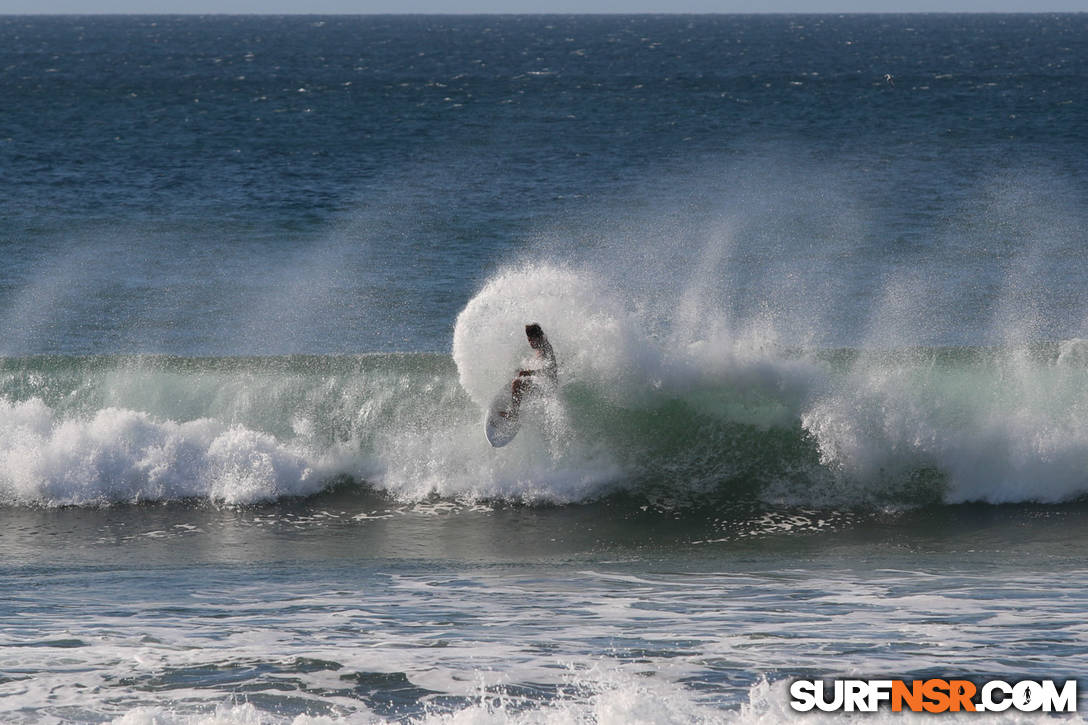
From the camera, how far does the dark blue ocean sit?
758cm

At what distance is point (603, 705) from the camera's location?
266 inches

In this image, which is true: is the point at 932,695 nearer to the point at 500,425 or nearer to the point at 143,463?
the point at 500,425

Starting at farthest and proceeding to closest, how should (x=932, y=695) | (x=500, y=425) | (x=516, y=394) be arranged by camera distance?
Result: (x=516, y=394)
(x=500, y=425)
(x=932, y=695)

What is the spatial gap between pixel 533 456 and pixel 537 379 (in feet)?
2.58

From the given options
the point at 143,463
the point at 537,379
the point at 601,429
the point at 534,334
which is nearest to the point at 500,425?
the point at 537,379

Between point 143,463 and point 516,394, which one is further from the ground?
point 516,394

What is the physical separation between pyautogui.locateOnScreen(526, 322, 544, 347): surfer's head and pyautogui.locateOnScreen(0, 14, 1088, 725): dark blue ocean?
56 cm

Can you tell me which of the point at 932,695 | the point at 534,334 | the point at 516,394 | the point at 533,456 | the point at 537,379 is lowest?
the point at 932,695

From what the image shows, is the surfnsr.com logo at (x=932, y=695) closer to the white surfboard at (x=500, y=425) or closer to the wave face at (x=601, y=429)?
the wave face at (x=601, y=429)

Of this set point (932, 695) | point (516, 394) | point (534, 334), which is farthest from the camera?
point (516, 394)

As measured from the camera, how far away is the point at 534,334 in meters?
12.5

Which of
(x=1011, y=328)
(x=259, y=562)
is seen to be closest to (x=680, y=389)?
(x=259, y=562)

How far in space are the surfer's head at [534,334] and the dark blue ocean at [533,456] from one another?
0.56 m

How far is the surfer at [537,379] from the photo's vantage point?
1271 centimetres
